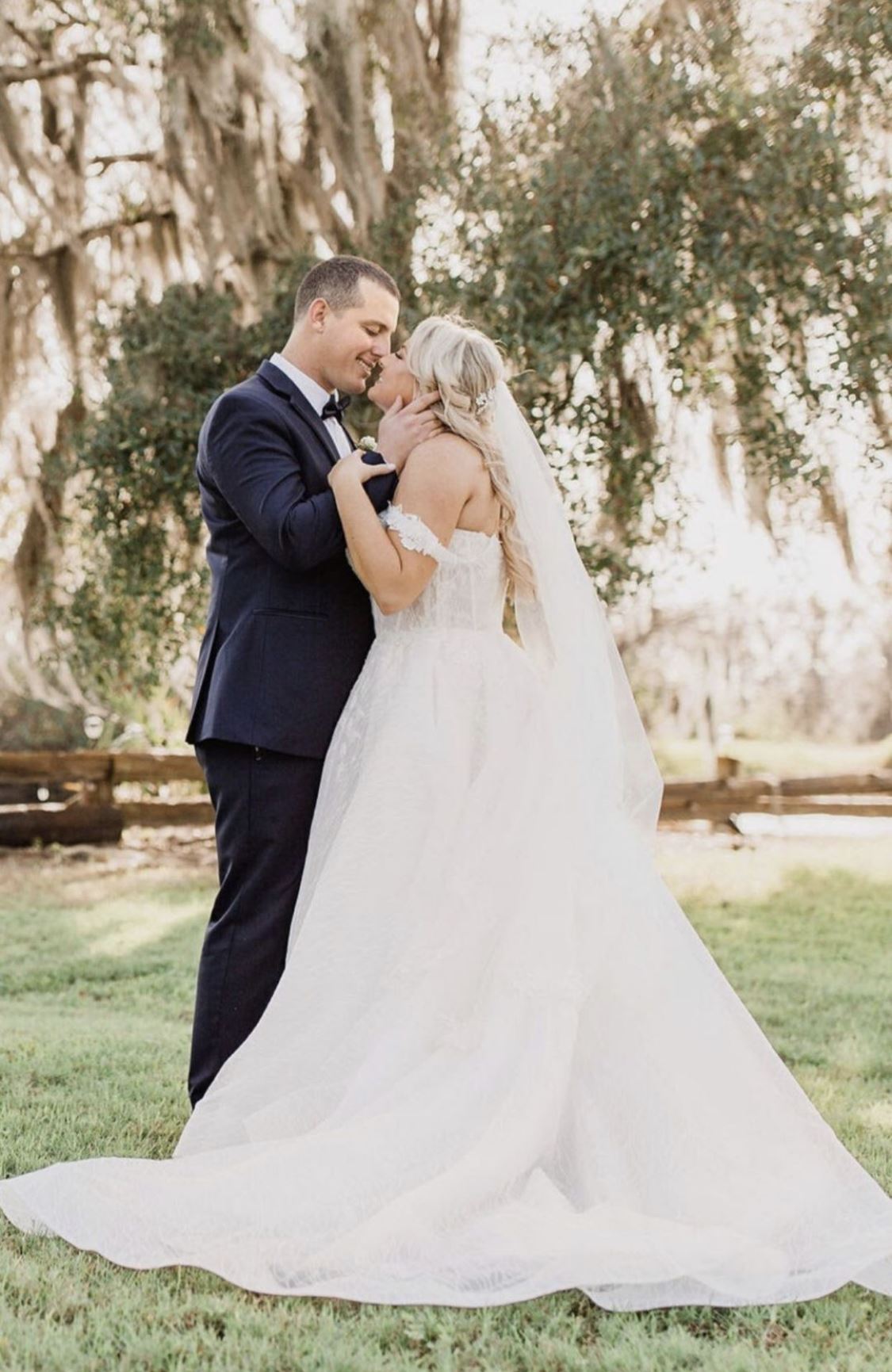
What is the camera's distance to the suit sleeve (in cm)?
305

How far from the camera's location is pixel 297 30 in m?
7.88

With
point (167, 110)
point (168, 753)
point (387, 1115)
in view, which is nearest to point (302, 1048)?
point (387, 1115)

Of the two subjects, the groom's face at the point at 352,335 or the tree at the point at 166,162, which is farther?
the tree at the point at 166,162

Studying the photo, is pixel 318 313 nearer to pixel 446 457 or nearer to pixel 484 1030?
pixel 446 457

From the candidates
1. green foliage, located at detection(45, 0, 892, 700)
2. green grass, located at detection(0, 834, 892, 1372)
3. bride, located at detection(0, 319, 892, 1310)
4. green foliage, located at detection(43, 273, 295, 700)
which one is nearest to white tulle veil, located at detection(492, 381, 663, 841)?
bride, located at detection(0, 319, 892, 1310)

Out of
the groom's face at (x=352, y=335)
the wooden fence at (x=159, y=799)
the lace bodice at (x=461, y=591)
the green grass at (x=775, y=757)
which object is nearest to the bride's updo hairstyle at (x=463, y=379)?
the lace bodice at (x=461, y=591)

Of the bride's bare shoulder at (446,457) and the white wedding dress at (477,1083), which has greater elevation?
the bride's bare shoulder at (446,457)

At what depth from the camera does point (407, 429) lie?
123 inches

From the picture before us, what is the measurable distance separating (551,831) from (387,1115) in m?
0.69

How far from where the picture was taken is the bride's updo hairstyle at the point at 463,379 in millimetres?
3133

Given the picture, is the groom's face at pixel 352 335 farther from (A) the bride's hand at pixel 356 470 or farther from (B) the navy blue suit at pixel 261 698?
(A) the bride's hand at pixel 356 470

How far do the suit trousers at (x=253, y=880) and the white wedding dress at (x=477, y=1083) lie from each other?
9 cm

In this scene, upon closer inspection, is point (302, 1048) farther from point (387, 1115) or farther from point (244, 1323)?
point (244, 1323)

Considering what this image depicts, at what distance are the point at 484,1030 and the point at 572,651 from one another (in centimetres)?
87
